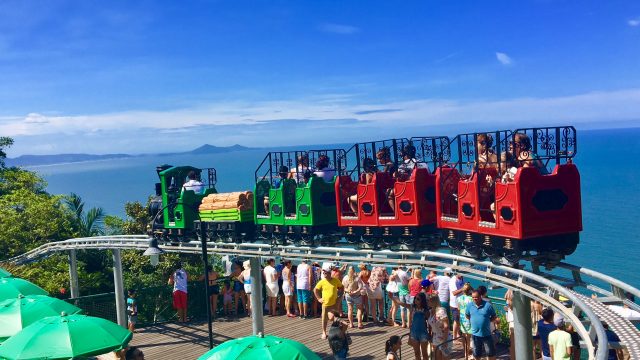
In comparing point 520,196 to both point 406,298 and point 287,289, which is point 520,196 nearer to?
point 406,298

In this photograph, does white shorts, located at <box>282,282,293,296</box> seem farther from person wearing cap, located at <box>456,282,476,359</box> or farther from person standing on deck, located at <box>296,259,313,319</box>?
person wearing cap, located at <box>456,282,476,359</box>

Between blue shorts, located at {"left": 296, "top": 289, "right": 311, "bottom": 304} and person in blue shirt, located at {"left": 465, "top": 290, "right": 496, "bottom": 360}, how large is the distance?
627cm

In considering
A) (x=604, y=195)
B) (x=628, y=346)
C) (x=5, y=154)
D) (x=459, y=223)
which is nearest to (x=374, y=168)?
(x=459, y=223)

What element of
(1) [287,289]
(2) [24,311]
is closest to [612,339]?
(2) [24,311]

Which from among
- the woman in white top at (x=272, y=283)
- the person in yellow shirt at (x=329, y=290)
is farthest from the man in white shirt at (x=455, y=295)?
the woman in white top at (x=272, y=283)

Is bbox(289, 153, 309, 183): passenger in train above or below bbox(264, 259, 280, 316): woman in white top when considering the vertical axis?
above

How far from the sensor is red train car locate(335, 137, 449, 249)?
12.4 m

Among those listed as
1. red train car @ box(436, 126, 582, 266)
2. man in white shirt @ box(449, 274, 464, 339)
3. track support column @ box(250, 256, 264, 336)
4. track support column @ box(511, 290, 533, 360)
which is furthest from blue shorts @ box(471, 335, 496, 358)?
track support column @ box(250, 256, 264, 336)

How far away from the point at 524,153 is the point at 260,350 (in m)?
5.74

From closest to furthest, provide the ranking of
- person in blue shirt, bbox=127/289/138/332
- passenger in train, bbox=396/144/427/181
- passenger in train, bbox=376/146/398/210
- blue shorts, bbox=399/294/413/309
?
passenger in train, bbox=396/144/427/181 → passenger in train, bbox=376/146/398/210 → blue shorts, bbox=399/294/413/309 → person in blue shirt, bbox=127/289/138/332

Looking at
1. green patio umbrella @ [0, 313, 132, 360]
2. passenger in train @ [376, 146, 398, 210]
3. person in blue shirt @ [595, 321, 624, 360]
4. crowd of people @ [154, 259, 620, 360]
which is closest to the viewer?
person in blue shirt @ [595, 321, 624, 360]

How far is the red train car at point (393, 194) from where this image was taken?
12.4 meters

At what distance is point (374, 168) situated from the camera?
13375mm

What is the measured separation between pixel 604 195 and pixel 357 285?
108 meters
